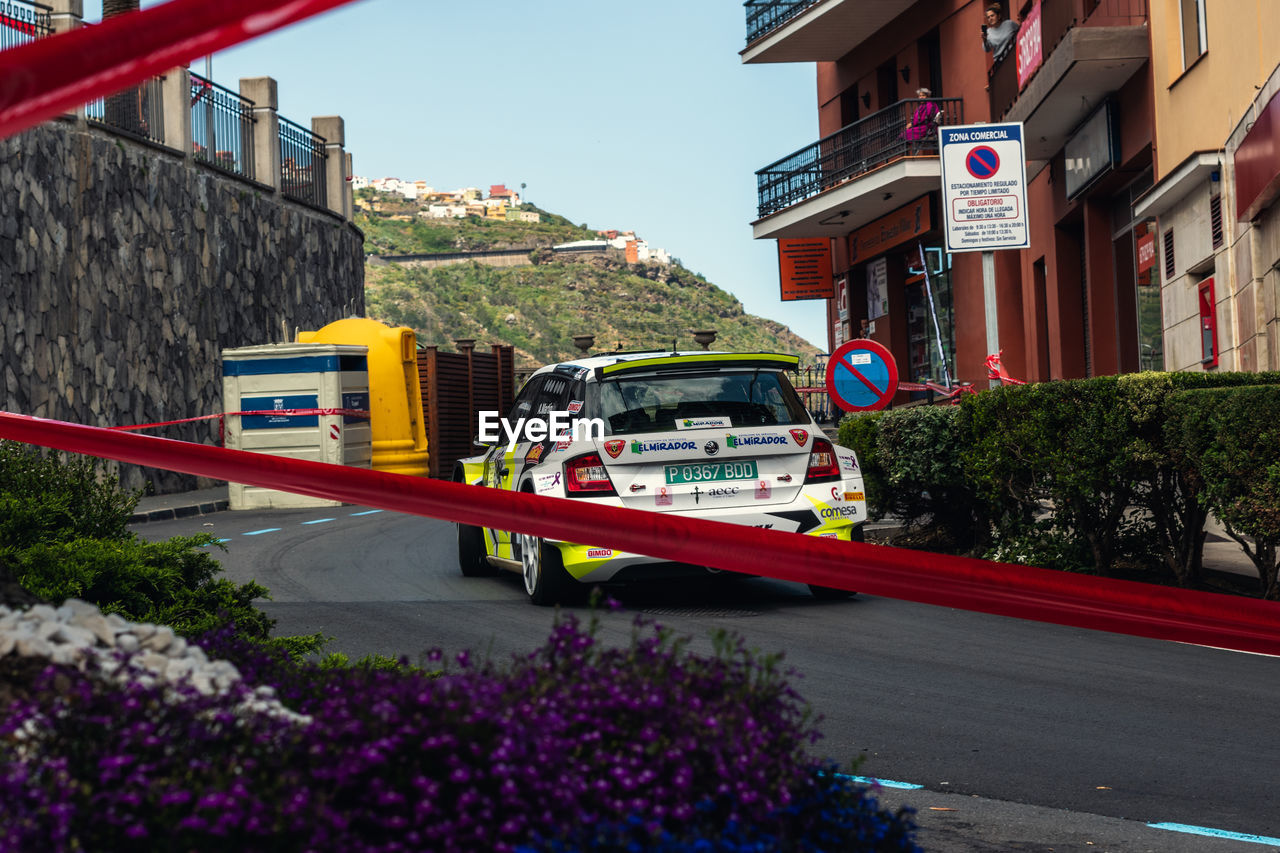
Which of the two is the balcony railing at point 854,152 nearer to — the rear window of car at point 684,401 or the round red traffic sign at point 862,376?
the round red traffic sign at point 862,376

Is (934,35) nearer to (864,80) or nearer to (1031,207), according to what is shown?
(864,80)

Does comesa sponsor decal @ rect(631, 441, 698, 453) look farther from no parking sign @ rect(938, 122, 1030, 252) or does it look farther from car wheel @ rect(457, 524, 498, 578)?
no parking sign @ rect(938, 122, 1030, 252)

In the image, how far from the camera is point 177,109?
960 inches

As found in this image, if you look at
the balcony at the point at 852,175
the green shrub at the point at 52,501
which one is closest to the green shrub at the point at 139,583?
the green shrub at the point at 52,501

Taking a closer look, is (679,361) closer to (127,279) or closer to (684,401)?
(684,401)

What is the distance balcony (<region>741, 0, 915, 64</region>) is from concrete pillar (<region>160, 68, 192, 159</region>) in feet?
45.4

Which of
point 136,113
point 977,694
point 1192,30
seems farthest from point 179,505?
point 977,694

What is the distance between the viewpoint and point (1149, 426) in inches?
345

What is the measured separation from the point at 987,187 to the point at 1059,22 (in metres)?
10.4

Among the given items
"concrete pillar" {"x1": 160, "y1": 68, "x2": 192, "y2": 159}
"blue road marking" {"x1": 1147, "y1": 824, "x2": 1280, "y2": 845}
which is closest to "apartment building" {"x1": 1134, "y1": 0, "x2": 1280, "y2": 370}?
"blue road marking" {"x1": 1147, "y1": 824, "x2": 1280, "y2": 845}

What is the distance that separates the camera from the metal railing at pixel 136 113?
21.6 m

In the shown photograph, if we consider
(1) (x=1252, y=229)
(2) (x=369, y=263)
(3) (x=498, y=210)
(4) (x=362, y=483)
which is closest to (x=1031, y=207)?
(1) (x=1252, y=229)

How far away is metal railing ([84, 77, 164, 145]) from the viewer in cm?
2158

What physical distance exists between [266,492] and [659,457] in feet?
41.6
